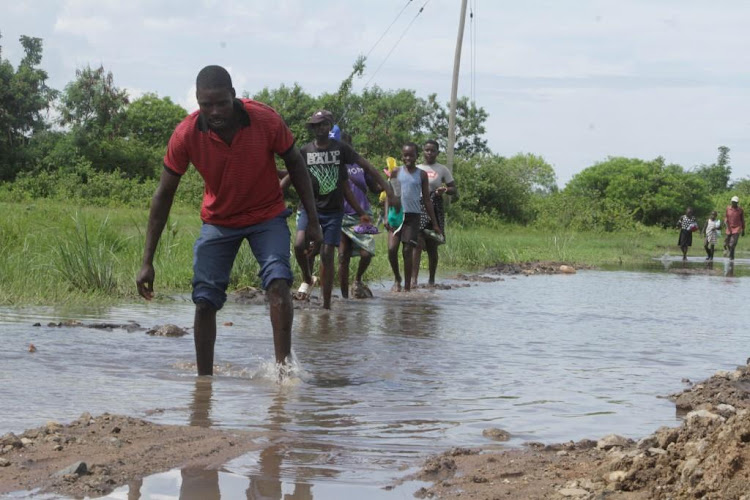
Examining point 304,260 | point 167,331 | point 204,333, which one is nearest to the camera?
point 204,333

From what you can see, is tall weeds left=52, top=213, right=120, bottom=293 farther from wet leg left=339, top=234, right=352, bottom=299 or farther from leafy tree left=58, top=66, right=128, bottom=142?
leafy tree left=58, top=66, right=128, bottom=142

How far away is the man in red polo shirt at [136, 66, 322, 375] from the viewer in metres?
5.27

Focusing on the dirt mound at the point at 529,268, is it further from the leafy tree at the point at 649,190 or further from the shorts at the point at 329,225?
the leafy tree at the point at 649,190

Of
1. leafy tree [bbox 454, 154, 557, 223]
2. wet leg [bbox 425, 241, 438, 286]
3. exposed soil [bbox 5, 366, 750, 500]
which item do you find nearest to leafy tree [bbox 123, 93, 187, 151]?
leafy tree [bbox 454, 154, 557, 223]

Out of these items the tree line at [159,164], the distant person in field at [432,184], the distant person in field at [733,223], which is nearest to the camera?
the distant person in field at [432,184]

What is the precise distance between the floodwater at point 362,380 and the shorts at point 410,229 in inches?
63.3

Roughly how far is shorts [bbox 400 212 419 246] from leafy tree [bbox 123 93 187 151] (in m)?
34.8

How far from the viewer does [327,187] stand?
945 cm

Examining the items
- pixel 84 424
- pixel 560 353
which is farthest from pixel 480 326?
pixel 84 424

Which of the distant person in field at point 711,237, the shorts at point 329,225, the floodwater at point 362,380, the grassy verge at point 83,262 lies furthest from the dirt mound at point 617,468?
the distant person in field at point 711,237

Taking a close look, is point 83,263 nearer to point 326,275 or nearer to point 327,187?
point 326,275

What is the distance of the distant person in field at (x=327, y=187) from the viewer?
30.4ft

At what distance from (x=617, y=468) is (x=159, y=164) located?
124 feet

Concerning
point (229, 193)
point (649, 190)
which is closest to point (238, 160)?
point (229, 193)
